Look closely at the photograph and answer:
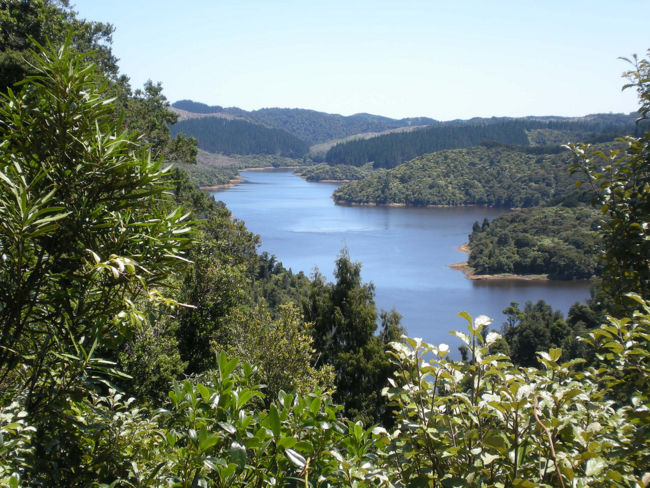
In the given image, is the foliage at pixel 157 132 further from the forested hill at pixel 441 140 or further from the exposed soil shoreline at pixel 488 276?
the forested hill at pixel 441 140

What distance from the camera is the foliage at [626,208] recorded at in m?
2.99

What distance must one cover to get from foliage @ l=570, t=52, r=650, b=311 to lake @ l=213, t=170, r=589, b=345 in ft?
104

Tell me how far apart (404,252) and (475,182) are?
5648 centimetres

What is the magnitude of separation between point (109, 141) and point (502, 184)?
115866mm

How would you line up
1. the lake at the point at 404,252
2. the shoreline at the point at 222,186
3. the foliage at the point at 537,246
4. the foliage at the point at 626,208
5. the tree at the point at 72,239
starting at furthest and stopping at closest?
1. the shoreline at the point at 222,186
2. the foliage at the point at 537,246
3. the lake at the point at 404,252
4. the foliage at the point at 626,208
5. the tree at the point at 72,239

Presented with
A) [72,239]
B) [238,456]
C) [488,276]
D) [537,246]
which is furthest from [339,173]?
[238,456]

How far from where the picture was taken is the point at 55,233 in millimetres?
2074

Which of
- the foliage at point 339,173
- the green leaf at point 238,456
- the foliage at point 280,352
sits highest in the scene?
the foliage at point 339,173

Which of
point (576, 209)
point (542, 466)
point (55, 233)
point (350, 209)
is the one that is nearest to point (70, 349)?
point (55, 233)

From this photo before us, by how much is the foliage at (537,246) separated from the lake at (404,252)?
81.6 inches

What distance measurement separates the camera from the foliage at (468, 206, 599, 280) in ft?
189

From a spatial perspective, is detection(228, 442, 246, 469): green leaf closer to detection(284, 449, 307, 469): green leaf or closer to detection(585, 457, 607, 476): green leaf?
detection(284, 449, 307, 469): green leaf

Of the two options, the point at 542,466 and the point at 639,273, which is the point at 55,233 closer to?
the point at 542,466

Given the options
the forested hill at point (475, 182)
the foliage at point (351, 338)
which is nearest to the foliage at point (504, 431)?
the foliage at point (351, 338)
